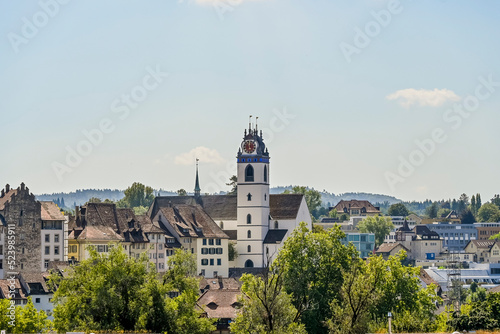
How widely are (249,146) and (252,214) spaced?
31.2ft

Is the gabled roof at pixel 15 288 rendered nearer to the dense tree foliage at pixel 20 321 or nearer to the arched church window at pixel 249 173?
the dense tree foliage at pixel 20 321

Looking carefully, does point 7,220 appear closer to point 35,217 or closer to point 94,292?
point 35,217

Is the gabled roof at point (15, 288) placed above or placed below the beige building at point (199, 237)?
below

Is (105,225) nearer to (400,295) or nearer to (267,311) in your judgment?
(400,295)

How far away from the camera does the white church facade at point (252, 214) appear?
495 ft

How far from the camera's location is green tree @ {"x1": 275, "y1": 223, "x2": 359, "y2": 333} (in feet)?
253

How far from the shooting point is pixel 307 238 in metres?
86.0

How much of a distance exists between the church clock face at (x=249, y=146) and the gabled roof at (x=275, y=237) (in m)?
11.7

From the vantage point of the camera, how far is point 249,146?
155m

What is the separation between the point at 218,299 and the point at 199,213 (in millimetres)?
49526

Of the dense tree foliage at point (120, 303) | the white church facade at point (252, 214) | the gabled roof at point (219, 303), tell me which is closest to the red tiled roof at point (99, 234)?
the white church facade at point (252, 214)

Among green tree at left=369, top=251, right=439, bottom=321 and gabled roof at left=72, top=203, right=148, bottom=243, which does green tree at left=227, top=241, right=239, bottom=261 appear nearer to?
gabled roof at left=72, top=203, right=148, bottom=243

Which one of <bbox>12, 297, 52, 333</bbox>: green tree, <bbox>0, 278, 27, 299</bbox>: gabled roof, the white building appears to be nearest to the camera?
<bbox>12, 297, 52, 333</bbox>: green tree

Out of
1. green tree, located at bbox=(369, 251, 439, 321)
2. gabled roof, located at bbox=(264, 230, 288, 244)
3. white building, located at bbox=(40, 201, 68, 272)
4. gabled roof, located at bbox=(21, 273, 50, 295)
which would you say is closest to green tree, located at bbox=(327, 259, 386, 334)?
green tree, located at bbox=(369, 251, 439, 321)
